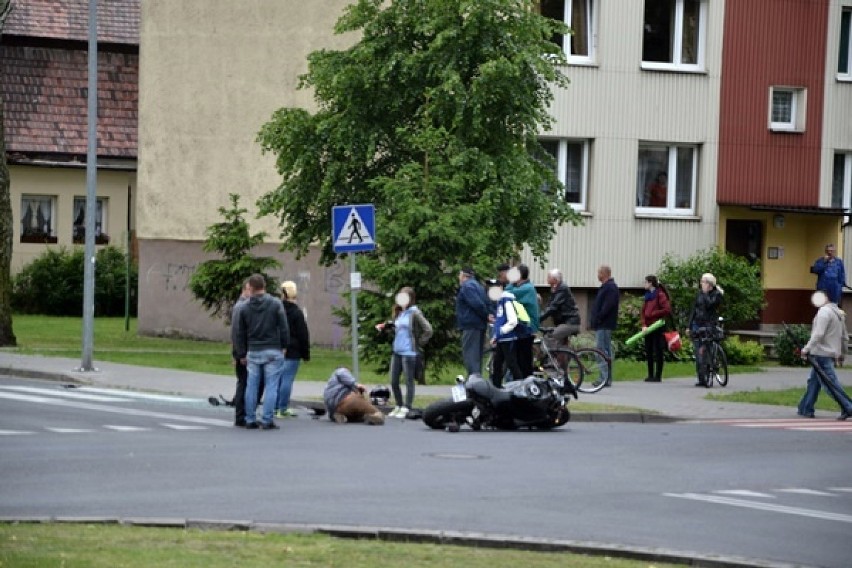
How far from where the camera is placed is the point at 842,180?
41812mm

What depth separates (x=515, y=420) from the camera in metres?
21.5

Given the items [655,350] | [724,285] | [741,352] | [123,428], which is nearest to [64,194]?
[724,285]

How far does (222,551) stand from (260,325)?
10755 millimetres

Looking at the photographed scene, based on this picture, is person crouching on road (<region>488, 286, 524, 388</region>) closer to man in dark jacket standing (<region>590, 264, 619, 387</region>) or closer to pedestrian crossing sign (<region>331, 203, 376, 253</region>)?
pedestrian crossing sign (<region>331, 203, 376, 253</region>)

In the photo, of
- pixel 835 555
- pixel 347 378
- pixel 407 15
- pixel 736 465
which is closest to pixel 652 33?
pixel 407 15

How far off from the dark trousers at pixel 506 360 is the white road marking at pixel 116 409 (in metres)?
4.08

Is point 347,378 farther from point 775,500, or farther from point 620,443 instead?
point 775,500

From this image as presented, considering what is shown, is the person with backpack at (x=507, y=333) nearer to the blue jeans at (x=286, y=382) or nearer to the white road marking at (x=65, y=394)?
the blue jeans at (x=286, y=382)

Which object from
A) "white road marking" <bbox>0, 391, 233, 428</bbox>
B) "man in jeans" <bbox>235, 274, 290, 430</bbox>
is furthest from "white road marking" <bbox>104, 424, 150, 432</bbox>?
"man in jeans" <bbox>235, 274, 290, 430</bbox>

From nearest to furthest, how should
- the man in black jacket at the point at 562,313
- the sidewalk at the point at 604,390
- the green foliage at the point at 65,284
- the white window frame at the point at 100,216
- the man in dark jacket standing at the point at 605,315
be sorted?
the sidewalk at the point at 604,390 < the man in black jacket at the point at 562,313 < the man in dark jacket standing at the point at 605,315 < the green foliage at the point at 65,284 < the white window frame at the point at 100,216

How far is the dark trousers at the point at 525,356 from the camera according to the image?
24.1m

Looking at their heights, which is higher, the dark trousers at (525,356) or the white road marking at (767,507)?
the dark trousers at (525,356)

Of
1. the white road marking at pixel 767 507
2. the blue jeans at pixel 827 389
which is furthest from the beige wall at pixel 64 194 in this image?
the white road marking at pixel 767 507

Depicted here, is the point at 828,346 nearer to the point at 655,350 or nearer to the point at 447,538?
the point at 655,350
